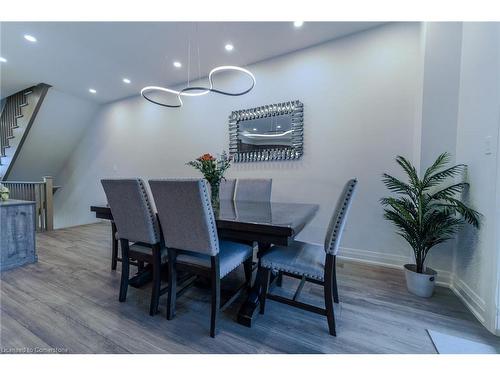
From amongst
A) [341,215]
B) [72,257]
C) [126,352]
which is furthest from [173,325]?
[72,257]

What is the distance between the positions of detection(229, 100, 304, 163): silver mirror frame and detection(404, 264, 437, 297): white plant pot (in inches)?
71.2

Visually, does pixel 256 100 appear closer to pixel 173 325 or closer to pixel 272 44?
pixel 272 44

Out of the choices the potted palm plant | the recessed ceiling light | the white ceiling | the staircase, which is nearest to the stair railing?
the staircase

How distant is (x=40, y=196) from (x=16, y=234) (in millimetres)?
2099

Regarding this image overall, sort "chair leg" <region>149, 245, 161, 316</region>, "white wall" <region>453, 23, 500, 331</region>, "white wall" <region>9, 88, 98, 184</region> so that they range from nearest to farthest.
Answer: "white wall" <region>453, 23, 500, 331</region> < "chair leg" <region>149, 245, 161, 316</region> < "white wall" <region>9, 88, 98, 184</region>

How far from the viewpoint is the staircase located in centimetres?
428

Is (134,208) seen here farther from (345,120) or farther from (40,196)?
(40,196)

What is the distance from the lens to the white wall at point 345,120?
2.40 metres

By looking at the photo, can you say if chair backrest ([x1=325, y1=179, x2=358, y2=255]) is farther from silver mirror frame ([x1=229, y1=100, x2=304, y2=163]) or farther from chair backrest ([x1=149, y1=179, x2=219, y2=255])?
silver mirror frame ([x1=229, y1=100, x2=304, y2=163])

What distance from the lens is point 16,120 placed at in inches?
181

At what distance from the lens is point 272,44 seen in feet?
9.21

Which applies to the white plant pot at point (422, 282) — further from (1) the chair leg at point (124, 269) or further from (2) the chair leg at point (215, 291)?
(1) the chair leg at point (124, 269)

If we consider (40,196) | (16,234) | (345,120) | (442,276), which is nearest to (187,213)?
(345,120)
